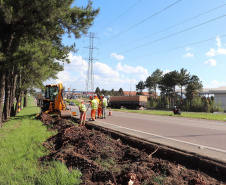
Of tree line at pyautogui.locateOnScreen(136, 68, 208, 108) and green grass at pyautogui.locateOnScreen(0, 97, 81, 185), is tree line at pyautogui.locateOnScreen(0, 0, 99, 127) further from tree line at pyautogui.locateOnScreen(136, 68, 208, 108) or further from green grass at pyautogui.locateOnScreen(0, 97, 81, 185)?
tree line at pyautogui.locateOnScreen(136, 68, 208, 108)

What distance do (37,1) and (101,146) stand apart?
24.7 feet

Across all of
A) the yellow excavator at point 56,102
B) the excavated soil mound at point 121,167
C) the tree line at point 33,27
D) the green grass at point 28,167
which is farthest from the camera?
the yellow excavator at point 56,102

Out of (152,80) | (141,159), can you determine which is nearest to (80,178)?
(141,159)

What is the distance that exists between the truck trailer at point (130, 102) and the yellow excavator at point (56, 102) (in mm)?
23506

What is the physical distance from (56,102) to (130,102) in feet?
86.0

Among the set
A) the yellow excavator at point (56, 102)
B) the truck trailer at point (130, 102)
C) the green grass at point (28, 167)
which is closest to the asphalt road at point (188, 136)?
the green grass at point (28, 167)

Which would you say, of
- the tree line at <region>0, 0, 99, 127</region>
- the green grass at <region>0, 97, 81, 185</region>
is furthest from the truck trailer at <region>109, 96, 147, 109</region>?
the green grass at <region>0, 97, 81, 185</region>

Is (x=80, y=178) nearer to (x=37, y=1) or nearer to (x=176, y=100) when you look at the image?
(x=37, y=1)

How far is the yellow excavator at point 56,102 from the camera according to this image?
13364 millimetres

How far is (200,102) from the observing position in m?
37.4

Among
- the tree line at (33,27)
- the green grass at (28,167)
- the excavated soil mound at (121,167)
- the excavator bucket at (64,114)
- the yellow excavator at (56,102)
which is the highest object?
the tree line at (33,27)

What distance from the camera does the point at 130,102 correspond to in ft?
130

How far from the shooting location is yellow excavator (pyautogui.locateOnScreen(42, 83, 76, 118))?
43.8ft

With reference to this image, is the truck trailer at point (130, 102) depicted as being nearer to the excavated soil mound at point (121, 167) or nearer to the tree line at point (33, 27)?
the tree line at point (33, 27)
